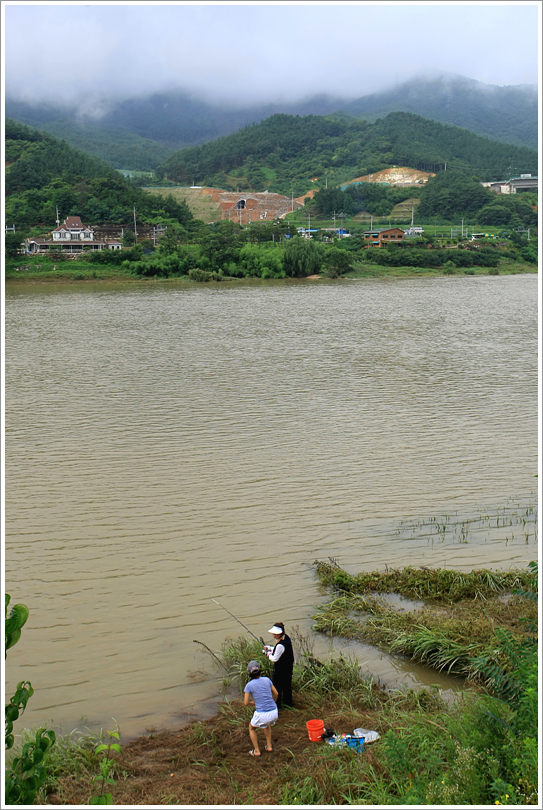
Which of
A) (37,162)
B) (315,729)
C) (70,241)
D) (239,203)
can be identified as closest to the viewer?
(315,729)

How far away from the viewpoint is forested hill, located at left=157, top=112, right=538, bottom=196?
106 m

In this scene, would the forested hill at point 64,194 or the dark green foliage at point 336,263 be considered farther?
the forested hill at point 64,194

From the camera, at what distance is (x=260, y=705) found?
4.52 m

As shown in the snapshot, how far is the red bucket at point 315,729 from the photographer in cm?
442

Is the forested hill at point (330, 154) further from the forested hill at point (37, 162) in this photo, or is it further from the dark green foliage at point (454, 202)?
the forested hill at point (37, 162)

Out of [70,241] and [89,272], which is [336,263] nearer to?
[89,272]

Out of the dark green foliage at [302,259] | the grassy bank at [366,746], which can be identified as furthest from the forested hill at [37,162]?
the grassy bank at [366,746]

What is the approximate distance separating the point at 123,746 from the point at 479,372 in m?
14.7

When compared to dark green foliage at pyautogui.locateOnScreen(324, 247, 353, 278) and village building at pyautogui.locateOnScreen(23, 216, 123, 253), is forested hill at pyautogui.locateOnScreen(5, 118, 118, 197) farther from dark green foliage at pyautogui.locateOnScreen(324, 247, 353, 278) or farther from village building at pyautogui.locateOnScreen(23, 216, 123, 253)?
dark green foliage at pyautogui.locateOnScreen(324, 247, 353, 278)

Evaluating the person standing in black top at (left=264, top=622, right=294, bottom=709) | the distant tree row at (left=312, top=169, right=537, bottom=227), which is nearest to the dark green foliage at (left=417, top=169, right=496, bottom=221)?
the distant tree row at (left=312, top=169, right=537, bottom=227)

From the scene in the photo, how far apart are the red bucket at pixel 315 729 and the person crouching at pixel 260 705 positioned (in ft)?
0.75

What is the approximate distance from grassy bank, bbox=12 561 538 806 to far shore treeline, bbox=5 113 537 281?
49.0 m

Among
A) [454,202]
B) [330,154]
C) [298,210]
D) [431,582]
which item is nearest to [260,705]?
[431,582]

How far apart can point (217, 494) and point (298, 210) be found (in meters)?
81.8
